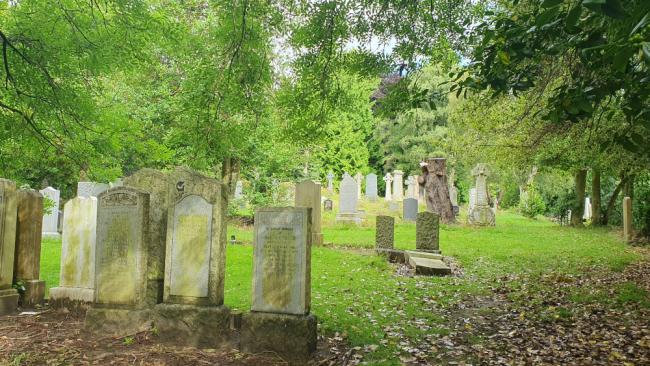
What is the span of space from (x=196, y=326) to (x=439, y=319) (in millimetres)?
3368

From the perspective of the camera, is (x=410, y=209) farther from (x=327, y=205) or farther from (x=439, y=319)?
(x=439, y=319)

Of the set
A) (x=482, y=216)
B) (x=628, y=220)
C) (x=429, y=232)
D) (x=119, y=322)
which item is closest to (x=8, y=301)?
(x=119, y=322)

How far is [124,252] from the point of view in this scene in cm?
606

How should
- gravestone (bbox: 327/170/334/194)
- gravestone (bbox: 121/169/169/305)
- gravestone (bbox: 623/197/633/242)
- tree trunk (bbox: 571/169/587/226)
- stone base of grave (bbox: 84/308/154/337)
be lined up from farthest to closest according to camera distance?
1. gravestone (bbox: 327/170/334/194)
2. tree trunk (bbox: 571/169/587/226)
3. gravestone (bbox: 623/197/633/242)
4. gravestone (bbox: 121/169/169/305)
5. stone base of grave (bbox: 84/308/154/337)

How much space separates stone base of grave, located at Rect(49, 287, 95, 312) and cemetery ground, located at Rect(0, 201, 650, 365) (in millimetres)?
157

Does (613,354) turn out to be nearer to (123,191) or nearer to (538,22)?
(538,22)

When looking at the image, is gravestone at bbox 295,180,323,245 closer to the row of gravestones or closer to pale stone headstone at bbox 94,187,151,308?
the row of gravestones

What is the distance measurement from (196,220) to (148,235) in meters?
0.74

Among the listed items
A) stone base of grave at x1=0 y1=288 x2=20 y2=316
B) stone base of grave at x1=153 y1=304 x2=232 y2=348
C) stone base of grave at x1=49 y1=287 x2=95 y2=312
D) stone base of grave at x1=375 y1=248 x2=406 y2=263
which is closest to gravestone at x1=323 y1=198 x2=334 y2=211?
stone base of grave at x1=375 y1=248 x2=406 y2=263

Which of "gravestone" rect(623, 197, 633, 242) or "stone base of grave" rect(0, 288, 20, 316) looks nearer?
"stone base of grave" rect(0, 288, 20, 316)

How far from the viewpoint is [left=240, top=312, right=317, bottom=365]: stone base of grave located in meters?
5.25

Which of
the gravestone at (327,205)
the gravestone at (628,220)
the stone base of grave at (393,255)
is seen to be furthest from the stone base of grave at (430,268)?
the gravestone at (327,205)

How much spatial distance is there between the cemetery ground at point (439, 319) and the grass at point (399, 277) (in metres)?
0.03

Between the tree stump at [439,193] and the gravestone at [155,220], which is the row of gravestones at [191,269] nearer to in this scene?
the gravestone at [155,220]
